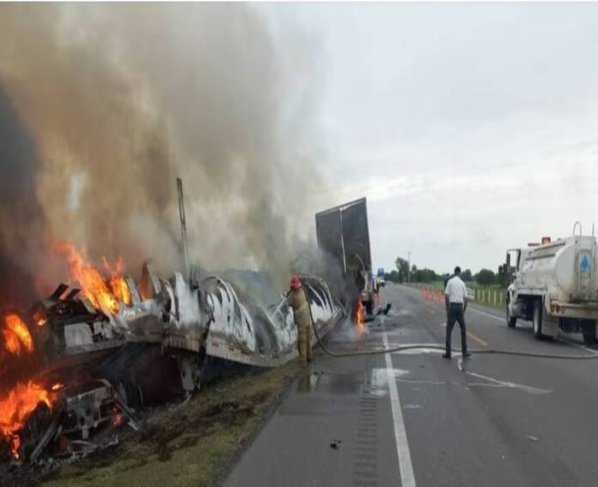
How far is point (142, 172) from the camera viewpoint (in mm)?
9672

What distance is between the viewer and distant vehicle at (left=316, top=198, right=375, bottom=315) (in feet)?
46.5

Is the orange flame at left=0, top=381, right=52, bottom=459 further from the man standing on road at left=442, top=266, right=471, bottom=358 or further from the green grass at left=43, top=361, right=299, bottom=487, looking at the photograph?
the man standing on road at left=442, top=266, right=471, bottom=358

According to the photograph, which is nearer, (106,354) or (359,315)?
(106,354)

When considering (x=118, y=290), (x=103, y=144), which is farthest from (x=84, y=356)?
(x=103, y=144)

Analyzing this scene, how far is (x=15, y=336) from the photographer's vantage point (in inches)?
236

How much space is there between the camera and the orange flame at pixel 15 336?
235 inches

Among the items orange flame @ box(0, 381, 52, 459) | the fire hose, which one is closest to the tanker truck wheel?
the fire hose

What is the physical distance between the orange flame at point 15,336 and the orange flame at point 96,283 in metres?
0.78

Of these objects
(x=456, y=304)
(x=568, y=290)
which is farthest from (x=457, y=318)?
(x=568, y=290)

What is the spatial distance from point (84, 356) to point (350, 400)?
9.61 ft

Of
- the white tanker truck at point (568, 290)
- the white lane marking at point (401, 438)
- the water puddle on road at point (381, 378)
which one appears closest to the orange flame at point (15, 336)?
the white lane marking at point (401, 438)

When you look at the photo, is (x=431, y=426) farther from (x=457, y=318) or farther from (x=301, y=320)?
(x=457, y=318)

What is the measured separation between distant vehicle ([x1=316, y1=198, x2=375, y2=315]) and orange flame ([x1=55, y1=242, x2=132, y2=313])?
694cm

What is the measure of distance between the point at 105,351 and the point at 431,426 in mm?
3396
